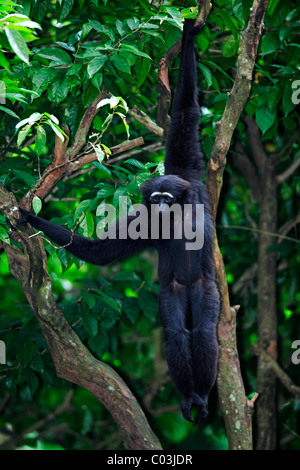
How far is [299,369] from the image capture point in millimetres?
5098

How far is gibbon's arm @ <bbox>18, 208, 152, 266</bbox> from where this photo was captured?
323cm

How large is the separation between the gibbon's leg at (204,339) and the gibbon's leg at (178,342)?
5 cm

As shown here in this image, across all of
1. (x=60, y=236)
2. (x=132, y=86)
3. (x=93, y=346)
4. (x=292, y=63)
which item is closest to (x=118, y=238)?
(x=60, y=236)

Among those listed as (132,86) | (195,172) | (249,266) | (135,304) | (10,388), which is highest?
(132,86)

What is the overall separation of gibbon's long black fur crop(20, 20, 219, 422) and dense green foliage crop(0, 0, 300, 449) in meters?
0.15

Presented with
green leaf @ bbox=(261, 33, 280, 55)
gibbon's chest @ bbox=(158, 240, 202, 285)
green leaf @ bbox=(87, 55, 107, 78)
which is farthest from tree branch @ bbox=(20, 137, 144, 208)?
green leaf @ bbox=(261, 33, 280, 55)

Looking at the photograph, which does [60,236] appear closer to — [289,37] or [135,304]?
[135,304]

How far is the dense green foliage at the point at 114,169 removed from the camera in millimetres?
3051

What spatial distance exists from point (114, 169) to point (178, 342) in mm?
1935

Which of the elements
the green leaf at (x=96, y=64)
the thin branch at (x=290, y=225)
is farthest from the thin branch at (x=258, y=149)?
the green leaf at (x=96, y=64)

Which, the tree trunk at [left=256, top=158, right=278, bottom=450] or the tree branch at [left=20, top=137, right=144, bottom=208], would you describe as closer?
the tree branch at [left=20, top=137, right=144, bottom=208]

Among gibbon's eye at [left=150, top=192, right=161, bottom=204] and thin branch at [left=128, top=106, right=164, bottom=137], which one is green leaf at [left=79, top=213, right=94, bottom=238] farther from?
thin branch at [left=128, top=106, right=164, bottom=137]

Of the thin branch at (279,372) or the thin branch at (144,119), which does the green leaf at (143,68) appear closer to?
the thin branch at (144,119)

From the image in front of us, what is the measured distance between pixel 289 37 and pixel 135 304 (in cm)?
237
